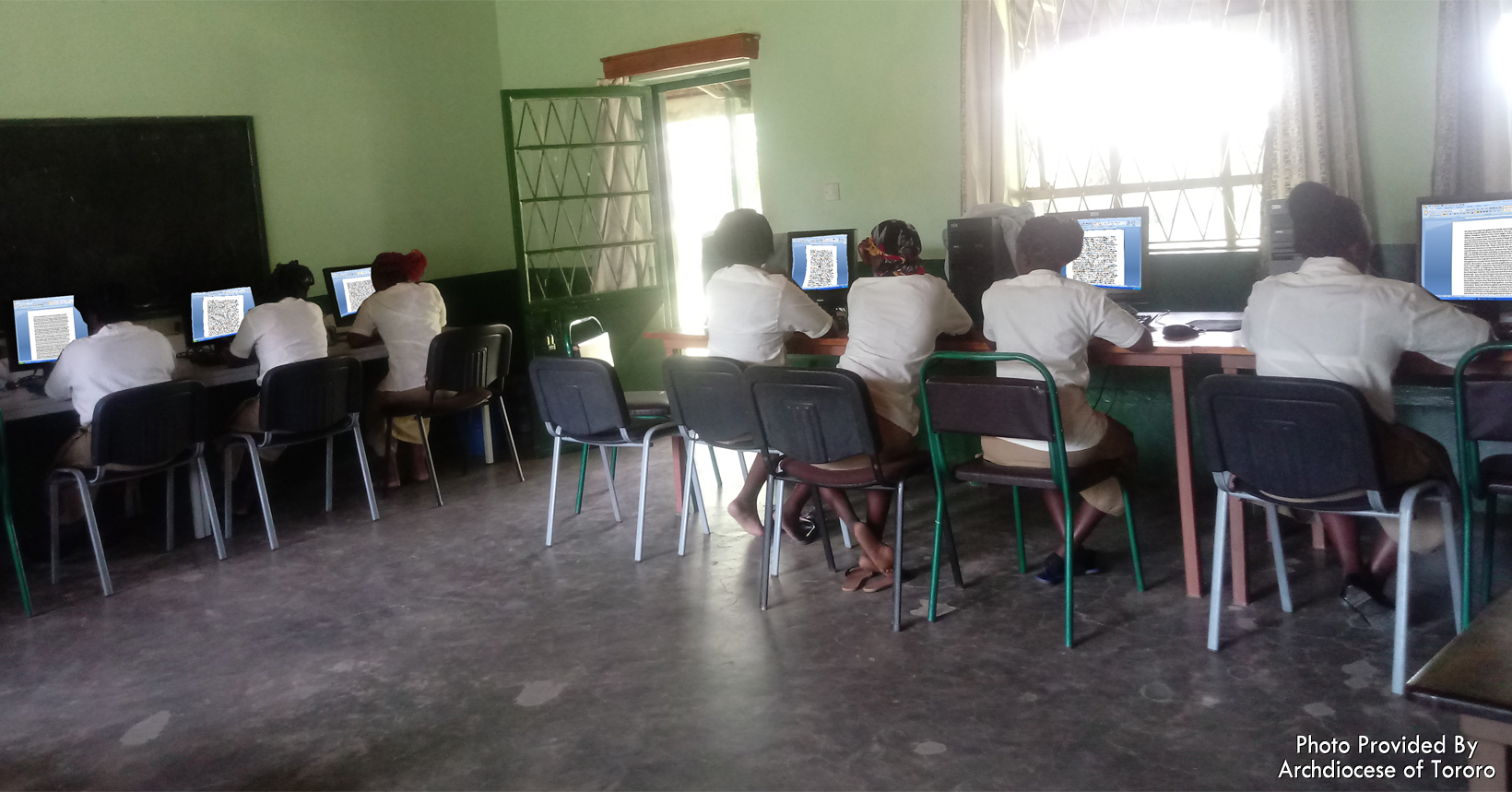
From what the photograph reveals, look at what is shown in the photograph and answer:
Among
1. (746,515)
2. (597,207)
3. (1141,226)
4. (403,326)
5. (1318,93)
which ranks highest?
(1318,93)

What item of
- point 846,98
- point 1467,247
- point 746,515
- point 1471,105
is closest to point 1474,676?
point 1467,247

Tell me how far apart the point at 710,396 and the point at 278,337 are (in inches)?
77.7

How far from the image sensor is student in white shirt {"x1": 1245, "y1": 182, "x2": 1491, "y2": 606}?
7.93 feet

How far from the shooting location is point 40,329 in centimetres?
420

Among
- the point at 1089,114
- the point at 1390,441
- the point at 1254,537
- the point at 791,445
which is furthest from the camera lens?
the point at 1089,114

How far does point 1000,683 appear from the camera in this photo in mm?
2559

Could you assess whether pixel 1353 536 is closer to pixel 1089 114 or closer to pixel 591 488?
pixel 1089 114

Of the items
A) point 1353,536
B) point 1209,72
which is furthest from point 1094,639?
point 1209,72

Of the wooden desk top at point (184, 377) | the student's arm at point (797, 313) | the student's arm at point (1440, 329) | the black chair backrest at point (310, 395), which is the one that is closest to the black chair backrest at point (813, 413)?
the student's arm at point (797, 313)

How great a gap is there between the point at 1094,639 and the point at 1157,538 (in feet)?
2.97

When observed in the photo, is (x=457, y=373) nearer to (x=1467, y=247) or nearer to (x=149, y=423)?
(x=149, y=423)

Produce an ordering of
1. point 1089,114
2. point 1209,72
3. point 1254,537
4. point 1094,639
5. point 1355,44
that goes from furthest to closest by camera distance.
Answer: point 1089,114 < point 1209,72 < point 1355,44 < point 1254,537 < point 1094,639

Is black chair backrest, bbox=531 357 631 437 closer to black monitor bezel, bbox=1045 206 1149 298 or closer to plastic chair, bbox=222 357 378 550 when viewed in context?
plastic chair, bbox=222 357 378 550

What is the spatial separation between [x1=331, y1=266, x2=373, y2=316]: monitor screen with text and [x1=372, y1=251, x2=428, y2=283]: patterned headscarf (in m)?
0.29
